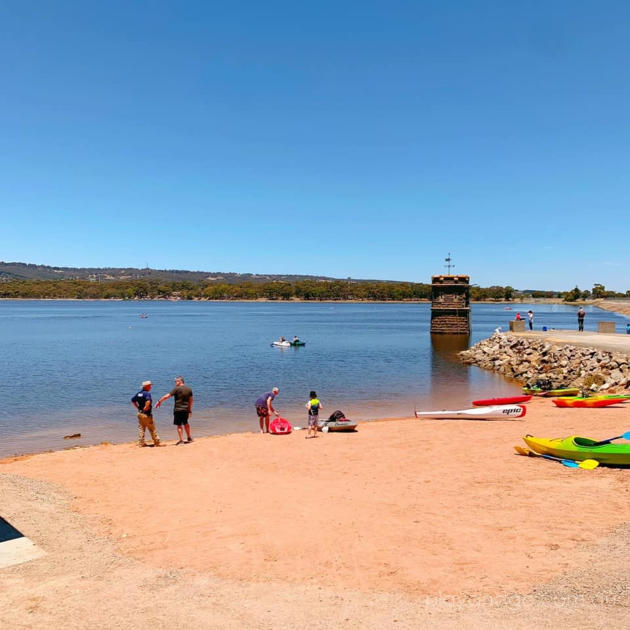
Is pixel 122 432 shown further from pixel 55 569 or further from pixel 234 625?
pixel 234 625

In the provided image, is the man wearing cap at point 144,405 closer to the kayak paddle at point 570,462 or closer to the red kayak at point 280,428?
the red kayak at point 280,428

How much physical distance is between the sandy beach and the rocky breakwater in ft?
49.6

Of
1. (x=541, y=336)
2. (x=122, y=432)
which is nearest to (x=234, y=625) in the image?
(x=122, y=432)

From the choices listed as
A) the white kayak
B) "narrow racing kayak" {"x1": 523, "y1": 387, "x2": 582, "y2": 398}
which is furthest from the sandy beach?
"narrow racing kayak" {"x1": 523, "y1": 387, "x2": 582, "y2": 398}

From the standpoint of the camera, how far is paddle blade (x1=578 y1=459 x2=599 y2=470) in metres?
13.3

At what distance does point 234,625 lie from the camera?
676 cm

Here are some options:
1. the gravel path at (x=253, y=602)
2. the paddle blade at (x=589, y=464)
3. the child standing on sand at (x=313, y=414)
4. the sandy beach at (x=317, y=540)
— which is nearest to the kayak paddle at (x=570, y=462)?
the paddle blade at (x=589, y=464)

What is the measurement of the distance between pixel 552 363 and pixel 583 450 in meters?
22.7

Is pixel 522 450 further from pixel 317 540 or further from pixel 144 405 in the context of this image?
pixel 144 405

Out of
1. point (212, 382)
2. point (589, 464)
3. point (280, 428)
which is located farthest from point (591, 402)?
point (212, 382)

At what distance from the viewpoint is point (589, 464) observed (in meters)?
13.4

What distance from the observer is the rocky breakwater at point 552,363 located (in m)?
28.2

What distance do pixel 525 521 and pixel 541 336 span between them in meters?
37.0

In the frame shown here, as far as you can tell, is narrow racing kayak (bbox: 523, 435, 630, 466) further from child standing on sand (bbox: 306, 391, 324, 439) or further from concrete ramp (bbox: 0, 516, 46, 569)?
concrete ramp (bbox: 0, 516, 46, 569)
